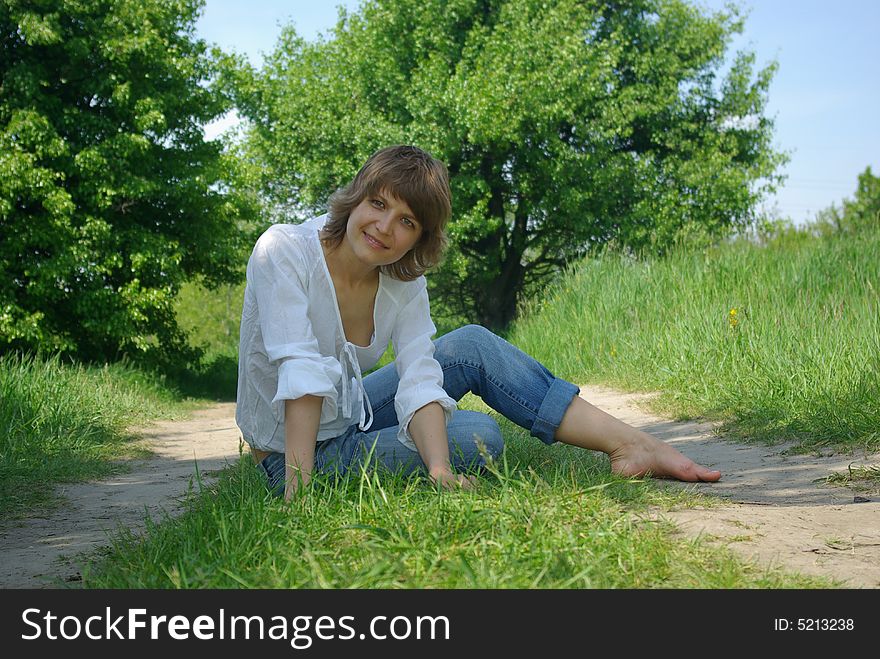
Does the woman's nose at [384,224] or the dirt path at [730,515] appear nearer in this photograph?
the dirt path at [730,515]

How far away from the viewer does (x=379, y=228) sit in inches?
111

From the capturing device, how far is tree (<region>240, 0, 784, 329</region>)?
1736 centimetres

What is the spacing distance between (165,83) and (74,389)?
311 inches

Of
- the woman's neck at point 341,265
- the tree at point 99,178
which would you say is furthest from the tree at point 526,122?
the woman's neck at point 341,265

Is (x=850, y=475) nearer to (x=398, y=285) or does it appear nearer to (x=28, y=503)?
(x=398, y=285)

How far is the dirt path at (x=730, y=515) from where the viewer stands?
228 centimetres

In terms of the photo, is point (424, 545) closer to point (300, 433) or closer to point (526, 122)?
point (300, 433)

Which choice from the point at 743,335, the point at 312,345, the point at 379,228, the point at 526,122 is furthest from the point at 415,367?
the point at 526,122

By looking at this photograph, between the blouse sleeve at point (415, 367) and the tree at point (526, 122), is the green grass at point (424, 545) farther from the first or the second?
the tree at point (526, 122)

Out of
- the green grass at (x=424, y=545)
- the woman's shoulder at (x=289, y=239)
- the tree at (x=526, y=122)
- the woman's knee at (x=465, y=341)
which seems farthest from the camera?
the tree at (x=526, y=122)

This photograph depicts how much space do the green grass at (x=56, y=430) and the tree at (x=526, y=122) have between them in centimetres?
1052

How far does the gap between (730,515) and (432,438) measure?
960 mm

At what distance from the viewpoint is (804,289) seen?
701 centimetres

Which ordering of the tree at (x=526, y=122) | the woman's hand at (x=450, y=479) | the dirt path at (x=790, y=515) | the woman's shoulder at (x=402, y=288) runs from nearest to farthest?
the dirt path at (x=790, y=515), the woman's hand at (x=450, y=479), the woman's shoulder at (x=402, y=288), the tree at (x=526, y=122)
